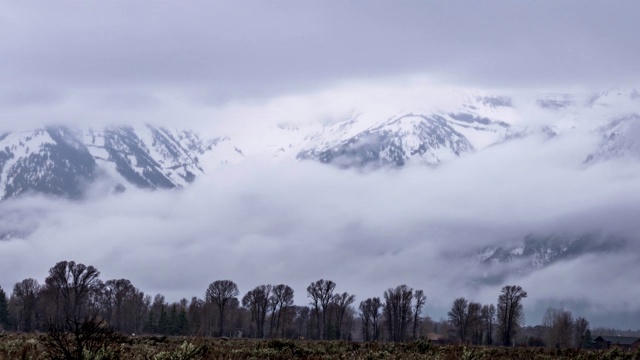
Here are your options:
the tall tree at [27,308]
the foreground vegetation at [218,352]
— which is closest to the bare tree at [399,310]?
the tall tree at [27,308]

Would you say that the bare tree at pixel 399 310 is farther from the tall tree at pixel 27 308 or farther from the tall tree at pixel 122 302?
the tall tree at pixel 27 308

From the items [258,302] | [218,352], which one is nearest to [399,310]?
[258,302]

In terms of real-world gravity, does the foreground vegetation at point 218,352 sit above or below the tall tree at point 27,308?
above

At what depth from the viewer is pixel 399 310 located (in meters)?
148

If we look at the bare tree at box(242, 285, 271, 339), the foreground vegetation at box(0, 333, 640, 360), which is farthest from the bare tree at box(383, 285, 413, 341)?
the foreground vegetation at box(0, 333, 640, 360)

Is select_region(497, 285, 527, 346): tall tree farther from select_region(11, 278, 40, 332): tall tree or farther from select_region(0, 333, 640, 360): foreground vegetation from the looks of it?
select_region(0, 333, 640, 360): foreground vegetation

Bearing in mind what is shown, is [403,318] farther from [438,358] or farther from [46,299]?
[438,358]

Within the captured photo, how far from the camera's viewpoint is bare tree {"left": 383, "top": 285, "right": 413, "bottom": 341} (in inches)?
5723

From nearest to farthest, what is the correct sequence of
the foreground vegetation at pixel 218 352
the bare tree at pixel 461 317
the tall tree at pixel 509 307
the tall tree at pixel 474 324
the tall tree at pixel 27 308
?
the foreground vegetation at pixel 218 352 → the tall tree at pixel 27 308 → the tall tree at pixel 509 307 → the tall tree at pixel 474 324 → the bare tree at pixel 461 317

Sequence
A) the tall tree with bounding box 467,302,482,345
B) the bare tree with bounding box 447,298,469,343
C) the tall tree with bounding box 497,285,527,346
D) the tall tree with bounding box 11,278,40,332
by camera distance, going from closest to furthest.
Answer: the tall tree with bounding box 11,278,40,332
the tall tree with bounding box 497,285,527,346
the tall tree with bounding box 467,302,482,345
the bare tree with bounding box 447,298,469,343

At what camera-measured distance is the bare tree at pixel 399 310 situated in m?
145

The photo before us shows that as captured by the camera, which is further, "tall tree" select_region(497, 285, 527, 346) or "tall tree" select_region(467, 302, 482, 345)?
"tall tree" select_region(467, 302, 482, 345)

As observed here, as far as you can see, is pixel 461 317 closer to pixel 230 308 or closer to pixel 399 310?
pixel 399 310

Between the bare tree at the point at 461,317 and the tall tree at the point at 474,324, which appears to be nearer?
the tall tree at the point at 474,324
